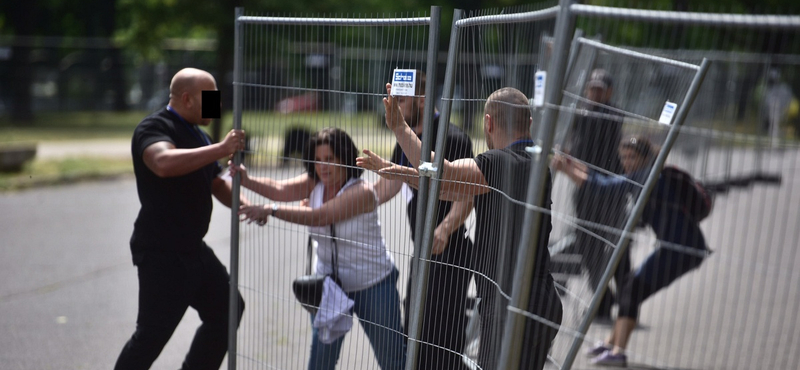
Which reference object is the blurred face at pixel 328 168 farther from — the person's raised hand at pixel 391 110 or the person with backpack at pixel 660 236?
the person with backpack at pixel 660 236

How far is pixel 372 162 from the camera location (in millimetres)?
3479

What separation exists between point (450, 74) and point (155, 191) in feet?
5.49

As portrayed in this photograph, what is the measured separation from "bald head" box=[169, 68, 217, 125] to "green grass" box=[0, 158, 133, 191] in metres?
9.33

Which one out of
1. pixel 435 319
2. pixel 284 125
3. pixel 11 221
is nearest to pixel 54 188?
pixel 11 221

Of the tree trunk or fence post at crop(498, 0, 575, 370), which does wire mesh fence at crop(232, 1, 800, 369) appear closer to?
fence post at crop(498, 0, 575, 370)

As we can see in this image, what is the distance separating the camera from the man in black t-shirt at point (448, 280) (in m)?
3.50

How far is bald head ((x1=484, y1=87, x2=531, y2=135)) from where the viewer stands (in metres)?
3.14

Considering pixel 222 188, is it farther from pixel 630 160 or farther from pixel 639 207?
pixel 630 160

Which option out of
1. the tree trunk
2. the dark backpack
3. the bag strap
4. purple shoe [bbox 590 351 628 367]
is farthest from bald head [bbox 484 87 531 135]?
the tree trunk

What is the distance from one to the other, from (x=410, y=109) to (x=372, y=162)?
20.1 inches

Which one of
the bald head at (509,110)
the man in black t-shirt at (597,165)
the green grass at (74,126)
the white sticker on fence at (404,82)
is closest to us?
the bald head at (509,110)

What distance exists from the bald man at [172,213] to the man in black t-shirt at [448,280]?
3.23 feet

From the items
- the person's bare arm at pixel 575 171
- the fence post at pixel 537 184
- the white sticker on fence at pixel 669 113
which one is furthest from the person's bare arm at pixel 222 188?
the white sticker on fence at pixel 669 113

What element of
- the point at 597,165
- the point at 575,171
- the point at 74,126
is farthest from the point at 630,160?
the point at 74,126
